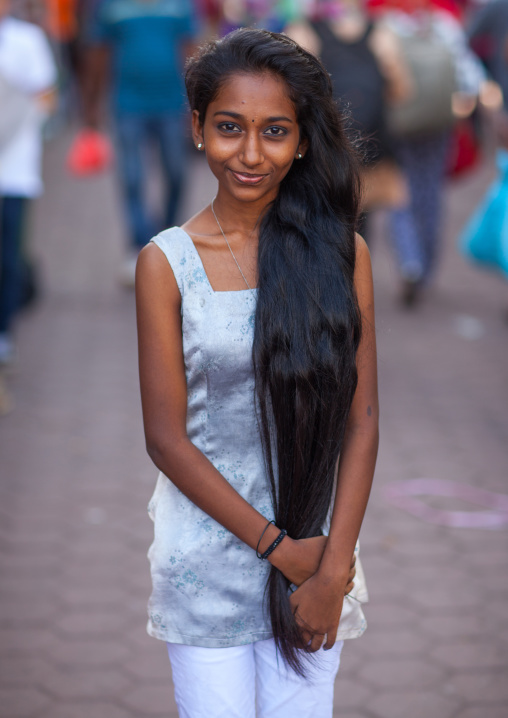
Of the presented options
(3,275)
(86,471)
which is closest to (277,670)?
(86,471)

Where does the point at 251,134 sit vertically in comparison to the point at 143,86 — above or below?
below

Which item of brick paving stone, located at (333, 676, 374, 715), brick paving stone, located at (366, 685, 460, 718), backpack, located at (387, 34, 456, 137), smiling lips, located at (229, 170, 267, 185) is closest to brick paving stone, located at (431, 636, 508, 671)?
brick paving stone, located at (366, 685, 460, 718)

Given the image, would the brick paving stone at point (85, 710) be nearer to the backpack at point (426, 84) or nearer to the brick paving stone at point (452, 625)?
the brick paving stone at point (452, 625)

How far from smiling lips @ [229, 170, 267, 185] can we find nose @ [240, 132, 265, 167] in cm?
3

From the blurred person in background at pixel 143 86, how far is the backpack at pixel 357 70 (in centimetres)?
182

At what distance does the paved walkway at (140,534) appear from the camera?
303 cm

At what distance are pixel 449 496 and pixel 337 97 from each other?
7.90 feet

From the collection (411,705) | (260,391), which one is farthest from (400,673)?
(260,391)

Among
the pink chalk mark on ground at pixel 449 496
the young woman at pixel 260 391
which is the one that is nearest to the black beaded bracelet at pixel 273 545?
the young woman at pixel 260 391

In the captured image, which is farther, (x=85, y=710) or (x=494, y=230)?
(x=494, y=230)

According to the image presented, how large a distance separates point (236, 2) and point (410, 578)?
11.1 meters

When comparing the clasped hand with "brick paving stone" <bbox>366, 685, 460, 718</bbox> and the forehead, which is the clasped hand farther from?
"brick paving stone" <bbox>366, 685, 460, 718</bbox>

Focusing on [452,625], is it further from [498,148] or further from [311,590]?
[498,148]

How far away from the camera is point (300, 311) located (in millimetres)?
1866
